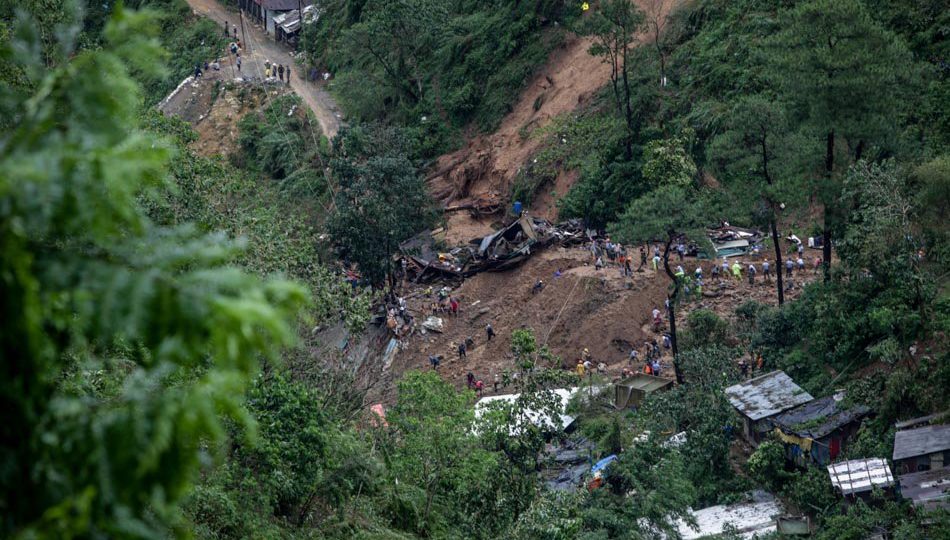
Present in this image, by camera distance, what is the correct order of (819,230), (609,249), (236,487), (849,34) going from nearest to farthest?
1. (236,487)
2. (849,34)
3. (819,230)
4. (609,249)

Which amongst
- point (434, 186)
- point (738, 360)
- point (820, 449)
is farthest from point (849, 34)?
point (434, 186)

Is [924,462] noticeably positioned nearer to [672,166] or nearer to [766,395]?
[766,395]

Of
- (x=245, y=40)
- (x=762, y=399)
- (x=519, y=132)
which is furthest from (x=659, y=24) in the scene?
(x=245, y=40)

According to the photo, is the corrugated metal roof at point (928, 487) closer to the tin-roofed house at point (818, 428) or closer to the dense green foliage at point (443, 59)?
the tin-roofed house at point (818, 428)

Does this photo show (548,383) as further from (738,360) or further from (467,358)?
(467,358)

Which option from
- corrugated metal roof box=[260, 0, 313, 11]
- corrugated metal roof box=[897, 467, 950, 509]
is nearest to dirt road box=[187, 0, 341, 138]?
corrugated metal roof box=[260, 0, 313, 11]

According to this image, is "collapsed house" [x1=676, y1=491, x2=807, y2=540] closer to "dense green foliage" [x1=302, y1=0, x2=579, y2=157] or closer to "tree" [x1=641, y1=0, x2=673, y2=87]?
"tree" [x1=641, y1=0, x2=673, y2=87]
